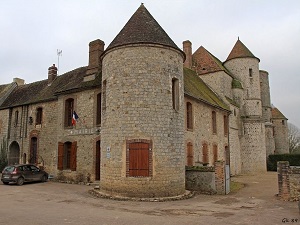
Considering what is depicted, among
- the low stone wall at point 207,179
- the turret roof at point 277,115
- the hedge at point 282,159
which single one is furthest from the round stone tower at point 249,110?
the low stone wall at point 207,179

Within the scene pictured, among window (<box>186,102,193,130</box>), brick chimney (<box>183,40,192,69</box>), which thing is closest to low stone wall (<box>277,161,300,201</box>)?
window (<box>186,102,193,130</box>)

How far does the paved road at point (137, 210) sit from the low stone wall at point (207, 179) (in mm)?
724

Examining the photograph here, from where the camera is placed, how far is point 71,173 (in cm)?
1756

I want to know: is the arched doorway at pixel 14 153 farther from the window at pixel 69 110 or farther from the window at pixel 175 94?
→ the window at pixel 175 94

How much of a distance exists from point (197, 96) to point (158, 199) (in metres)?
9.29

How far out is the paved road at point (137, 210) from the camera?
812 centimetres

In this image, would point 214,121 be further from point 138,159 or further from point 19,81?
point 19,81

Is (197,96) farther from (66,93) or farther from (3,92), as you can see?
(3,92)

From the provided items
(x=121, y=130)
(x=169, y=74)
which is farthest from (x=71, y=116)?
(x=169, y=74)

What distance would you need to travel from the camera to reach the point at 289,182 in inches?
473

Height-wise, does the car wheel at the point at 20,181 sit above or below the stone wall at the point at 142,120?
below

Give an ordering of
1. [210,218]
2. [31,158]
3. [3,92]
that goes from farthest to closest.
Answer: [3,92] < [31,158] < [210,218]

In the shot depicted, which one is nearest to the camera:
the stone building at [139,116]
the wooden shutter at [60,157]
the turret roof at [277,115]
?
the stone building at [139,116]

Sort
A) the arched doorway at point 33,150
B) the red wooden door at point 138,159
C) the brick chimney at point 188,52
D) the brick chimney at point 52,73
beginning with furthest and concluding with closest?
1. the brick chimney at point 188,52
2. the brick chimney at point 52,73
3. the arched doorway at point 33,150
4. the red wooden door at point 138,159
